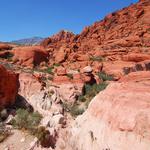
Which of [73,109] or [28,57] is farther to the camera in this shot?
[28,57]

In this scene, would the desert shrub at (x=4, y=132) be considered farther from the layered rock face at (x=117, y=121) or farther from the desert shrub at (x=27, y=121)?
the layered rock face at (x=117, y=121)

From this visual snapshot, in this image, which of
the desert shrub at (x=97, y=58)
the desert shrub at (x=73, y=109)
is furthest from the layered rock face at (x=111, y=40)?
A: the desert shrub at (x=73, y=109)

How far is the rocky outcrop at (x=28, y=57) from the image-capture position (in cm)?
3784

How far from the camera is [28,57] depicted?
38.5 meters

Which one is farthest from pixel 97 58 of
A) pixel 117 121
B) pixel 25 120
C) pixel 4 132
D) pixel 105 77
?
pixel 117 121

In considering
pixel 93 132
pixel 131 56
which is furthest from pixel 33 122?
pixel 131 56

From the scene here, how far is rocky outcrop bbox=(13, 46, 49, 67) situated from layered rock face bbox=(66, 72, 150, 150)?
26841 millimetres

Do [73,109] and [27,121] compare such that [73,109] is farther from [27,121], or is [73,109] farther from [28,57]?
[28,57]

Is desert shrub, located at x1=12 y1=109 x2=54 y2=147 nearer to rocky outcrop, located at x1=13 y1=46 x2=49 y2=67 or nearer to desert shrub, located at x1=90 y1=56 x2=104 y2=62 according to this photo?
rocky outcrop, located at x1=13 y1=46 x2=49 y2=67

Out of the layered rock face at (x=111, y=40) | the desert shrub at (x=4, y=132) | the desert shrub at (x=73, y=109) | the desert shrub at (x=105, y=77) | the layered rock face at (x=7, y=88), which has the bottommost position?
the desert shrub at (x=73, y=109)

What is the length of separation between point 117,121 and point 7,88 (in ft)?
40.5

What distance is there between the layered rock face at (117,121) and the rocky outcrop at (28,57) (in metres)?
26.8

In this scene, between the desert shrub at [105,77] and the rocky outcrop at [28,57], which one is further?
the rocky outcrop at [28,57]

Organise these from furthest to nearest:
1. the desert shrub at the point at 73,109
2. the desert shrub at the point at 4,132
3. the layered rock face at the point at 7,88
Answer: the desert shrub at the point at 73,109, the layered rock face at the point at 7,88, the desert shrub at the point at 4,132
